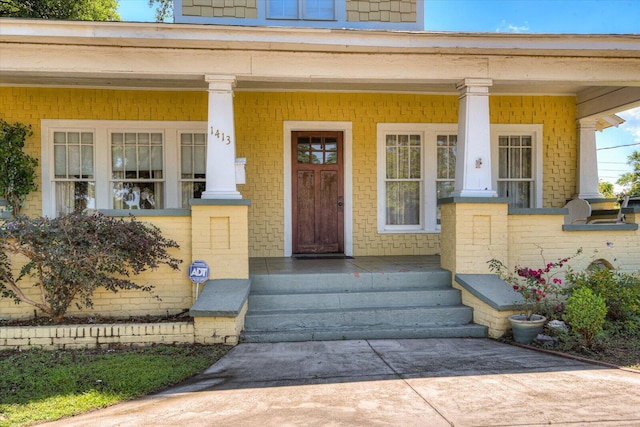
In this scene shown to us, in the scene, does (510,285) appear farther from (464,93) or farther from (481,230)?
(464,93)

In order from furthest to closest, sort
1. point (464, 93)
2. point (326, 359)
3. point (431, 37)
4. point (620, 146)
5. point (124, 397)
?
1. point (620, 146)
2. point (464, 93)
3. point (431, 37)
4. point (326, 359)
5. point (124, 397)

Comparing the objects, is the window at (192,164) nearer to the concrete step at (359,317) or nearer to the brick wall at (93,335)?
the concrete step at (359,317)

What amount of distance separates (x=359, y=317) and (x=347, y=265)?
1570 millimetres

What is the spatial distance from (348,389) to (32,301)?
3.96 metres

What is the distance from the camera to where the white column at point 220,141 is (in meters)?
6.30

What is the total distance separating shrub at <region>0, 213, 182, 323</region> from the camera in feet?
17.2

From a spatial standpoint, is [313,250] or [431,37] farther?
[313,250]

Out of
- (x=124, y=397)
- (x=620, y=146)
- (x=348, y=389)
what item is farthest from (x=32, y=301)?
(x=620, y=146)

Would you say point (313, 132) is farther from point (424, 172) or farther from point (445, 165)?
point (445, 165)

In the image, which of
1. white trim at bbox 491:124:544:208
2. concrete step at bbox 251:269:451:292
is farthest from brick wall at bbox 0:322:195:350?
white trim at bbox 491:124:544:208

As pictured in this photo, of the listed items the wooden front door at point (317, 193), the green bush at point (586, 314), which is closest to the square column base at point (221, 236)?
the wooden front door at point (317, 193)

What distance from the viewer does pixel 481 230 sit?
6559 millimetres

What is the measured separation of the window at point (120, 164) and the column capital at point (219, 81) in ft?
7.48

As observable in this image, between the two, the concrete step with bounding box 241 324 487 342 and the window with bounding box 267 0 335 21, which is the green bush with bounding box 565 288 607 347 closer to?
the concrete step with bounding box 241 324 487 342
